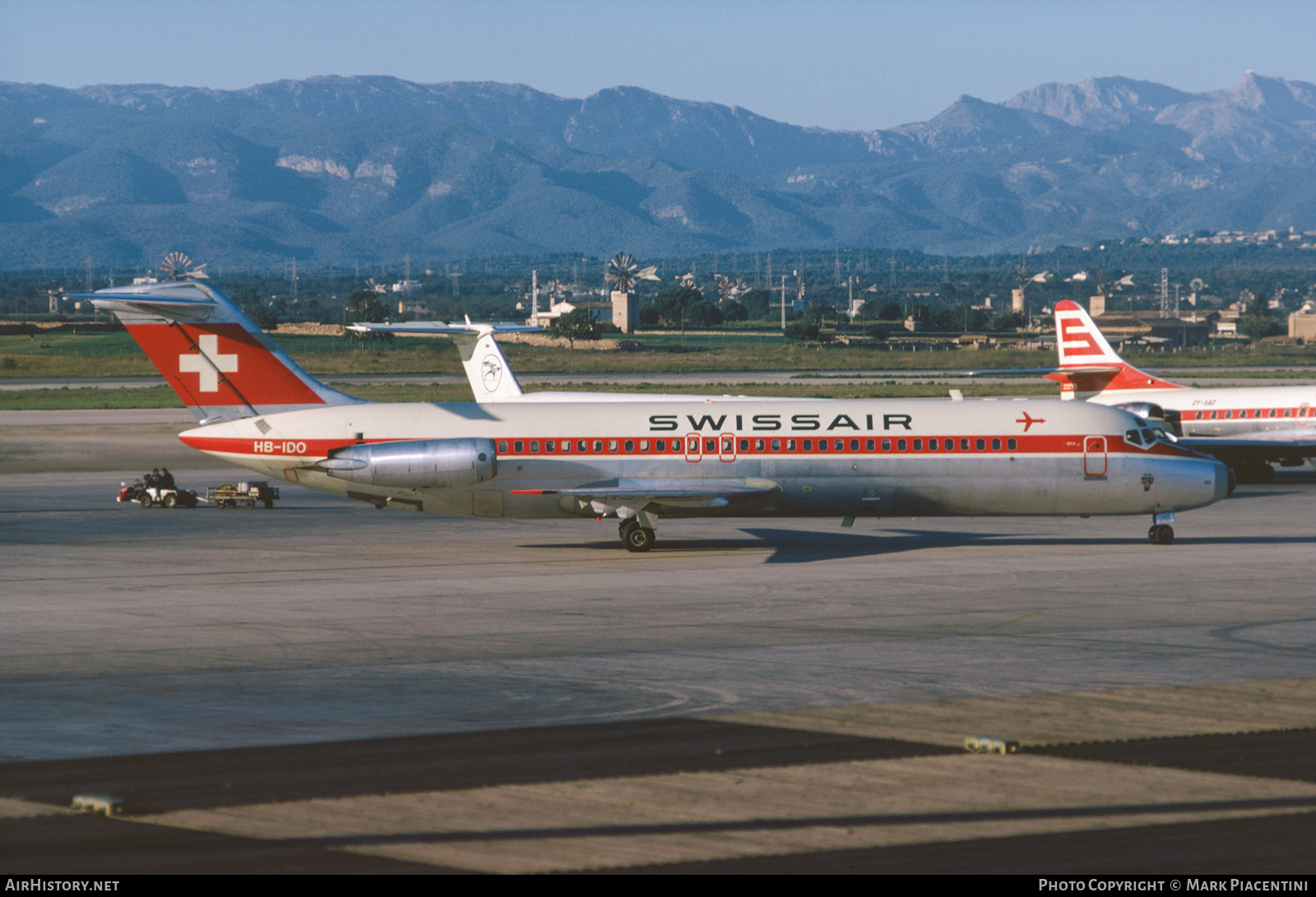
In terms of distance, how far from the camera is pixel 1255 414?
5116cm

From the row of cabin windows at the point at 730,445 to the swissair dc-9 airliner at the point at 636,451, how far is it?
0.04 metres

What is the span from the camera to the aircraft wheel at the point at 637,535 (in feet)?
116

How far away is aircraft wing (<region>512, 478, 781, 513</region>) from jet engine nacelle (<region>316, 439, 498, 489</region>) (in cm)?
123

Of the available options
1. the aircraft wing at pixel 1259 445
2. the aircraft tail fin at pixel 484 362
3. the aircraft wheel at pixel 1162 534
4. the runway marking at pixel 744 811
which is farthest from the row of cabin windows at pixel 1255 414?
the runway marking at pixel 744 811

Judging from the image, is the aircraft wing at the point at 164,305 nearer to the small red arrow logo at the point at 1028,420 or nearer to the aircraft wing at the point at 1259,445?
the small red arrow logo at the point at 1028,420

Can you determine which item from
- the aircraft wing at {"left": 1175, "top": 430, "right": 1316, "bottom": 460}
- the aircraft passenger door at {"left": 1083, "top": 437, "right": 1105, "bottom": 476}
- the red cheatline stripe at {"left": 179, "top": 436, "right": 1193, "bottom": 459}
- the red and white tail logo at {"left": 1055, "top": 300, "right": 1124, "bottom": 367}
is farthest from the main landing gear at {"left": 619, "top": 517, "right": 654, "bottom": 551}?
the red and white tail logo at {"left": 1055, "top": 300, "right": 1124, "bottom": 367}

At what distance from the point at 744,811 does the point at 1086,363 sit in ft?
148

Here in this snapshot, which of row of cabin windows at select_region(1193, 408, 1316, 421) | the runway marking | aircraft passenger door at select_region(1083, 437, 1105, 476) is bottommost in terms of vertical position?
the runway marking

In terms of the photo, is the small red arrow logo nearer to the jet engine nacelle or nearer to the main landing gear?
the main landing gear

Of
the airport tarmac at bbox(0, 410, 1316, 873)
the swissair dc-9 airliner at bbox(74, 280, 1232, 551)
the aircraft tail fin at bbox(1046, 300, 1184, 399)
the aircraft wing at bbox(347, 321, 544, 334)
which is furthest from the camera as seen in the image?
the aircraft tail fin at bbox(1046, 300, 1184, 399)

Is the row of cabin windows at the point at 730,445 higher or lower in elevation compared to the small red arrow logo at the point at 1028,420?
lower

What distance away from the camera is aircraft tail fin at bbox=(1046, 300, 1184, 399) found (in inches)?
2173
